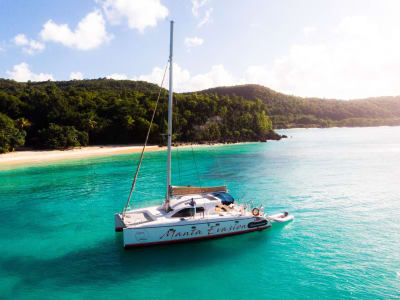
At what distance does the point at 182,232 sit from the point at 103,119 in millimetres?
67947

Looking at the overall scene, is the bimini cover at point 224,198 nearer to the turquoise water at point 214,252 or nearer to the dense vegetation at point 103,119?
the turquoise water at point 214,252

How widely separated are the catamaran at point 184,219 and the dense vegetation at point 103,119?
5223 centimetres

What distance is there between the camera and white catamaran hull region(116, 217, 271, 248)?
15.4 meters

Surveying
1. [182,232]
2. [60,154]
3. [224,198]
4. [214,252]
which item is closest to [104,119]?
[60,154]

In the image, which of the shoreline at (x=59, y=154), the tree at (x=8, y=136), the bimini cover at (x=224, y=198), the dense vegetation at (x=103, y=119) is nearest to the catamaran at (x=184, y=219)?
the bimini cover at (x=224, y=198)

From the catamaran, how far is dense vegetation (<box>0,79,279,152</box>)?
5223 cm

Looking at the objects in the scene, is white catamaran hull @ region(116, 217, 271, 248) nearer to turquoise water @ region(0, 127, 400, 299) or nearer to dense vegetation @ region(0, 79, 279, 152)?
turquoise water @ region(0, 127, 400, 299)

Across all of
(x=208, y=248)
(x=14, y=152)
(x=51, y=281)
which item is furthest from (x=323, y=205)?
(x=14, y=152)

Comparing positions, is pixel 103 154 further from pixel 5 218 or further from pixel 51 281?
pixel 51 281

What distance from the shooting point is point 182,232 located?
1585cm

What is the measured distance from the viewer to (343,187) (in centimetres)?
3059

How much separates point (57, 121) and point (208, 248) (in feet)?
220

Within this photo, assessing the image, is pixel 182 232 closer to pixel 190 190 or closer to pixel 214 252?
pixel 214 252

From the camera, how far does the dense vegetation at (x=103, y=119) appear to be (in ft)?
212
